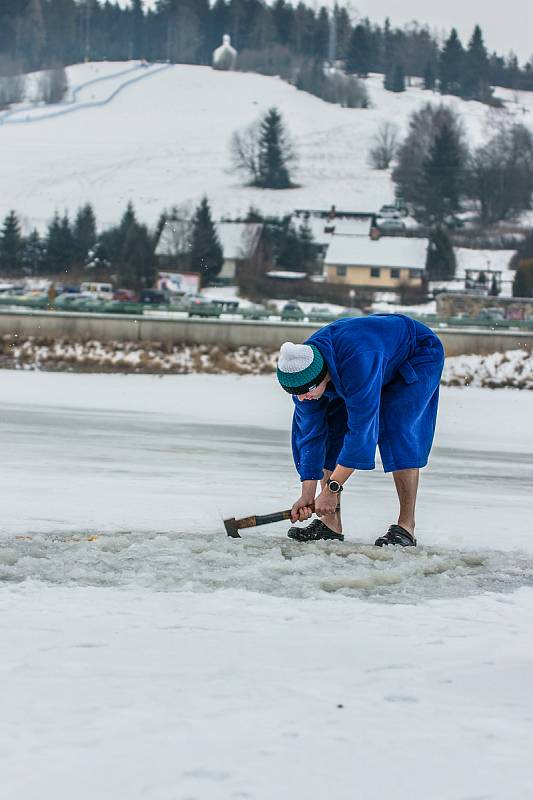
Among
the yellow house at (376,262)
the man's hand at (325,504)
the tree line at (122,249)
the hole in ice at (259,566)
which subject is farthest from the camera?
the yellow house at (376,262)

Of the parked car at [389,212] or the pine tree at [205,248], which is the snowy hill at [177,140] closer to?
the parked car at [389,212]

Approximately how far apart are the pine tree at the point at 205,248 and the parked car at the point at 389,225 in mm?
26851

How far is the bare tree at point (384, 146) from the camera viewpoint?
13438cm

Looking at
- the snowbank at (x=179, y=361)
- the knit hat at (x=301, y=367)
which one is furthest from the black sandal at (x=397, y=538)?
the snowbank at (x=179, y=361)

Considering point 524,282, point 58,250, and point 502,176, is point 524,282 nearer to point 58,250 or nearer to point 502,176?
point 58,250

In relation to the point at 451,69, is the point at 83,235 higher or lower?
lower

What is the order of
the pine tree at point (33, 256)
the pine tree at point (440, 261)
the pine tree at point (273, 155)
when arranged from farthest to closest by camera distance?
the pine tree at point (273, 155)
the pine tree at point (440, 261)
the pine tree at point (33, 256)

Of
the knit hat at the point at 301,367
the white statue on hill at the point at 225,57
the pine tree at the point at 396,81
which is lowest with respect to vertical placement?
the knit hat at the point at 301,367

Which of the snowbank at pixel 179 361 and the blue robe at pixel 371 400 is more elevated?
the blue robe at pixel 371 400

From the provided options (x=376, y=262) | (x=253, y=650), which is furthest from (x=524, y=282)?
(x=253, y=650)

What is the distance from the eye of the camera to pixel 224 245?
8675 centimetres

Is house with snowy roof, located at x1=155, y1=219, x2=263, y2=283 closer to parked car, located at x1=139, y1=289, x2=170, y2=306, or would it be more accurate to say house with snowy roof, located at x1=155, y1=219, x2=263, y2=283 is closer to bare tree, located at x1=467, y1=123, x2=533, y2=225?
parked car, located at x1=139, y1=289, x2=170, y2=306

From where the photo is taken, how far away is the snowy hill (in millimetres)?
112562

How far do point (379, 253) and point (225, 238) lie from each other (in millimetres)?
11225
